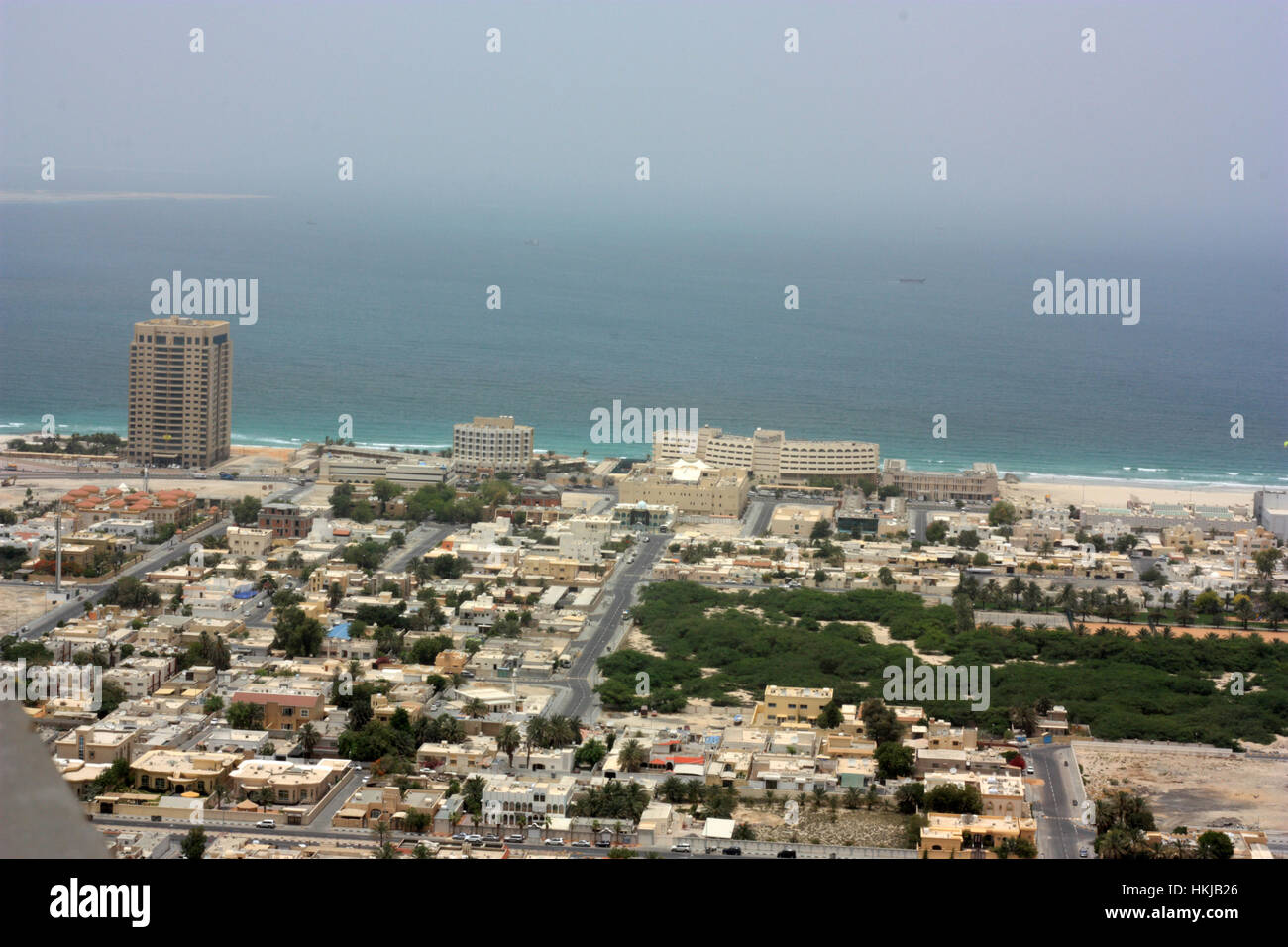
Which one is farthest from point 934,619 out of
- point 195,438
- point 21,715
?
point 21,715

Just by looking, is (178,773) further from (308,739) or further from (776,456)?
(776,456)

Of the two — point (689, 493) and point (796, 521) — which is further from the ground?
point (689, 493)

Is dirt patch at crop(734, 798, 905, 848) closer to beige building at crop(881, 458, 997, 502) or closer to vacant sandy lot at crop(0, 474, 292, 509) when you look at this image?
vacant sandy lot at crop(0, 474, 292, 509)

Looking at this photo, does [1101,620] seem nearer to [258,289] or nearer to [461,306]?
[461,306]

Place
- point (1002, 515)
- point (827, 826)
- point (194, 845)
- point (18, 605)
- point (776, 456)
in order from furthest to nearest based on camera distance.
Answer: point (776, 456) → point (1002, 515) → point (18, 605) → point (827, 826) → point (194, 845)

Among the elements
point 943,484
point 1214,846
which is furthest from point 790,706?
point 943,484

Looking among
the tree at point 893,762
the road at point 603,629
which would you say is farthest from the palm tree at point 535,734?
the tree at point 893,762
